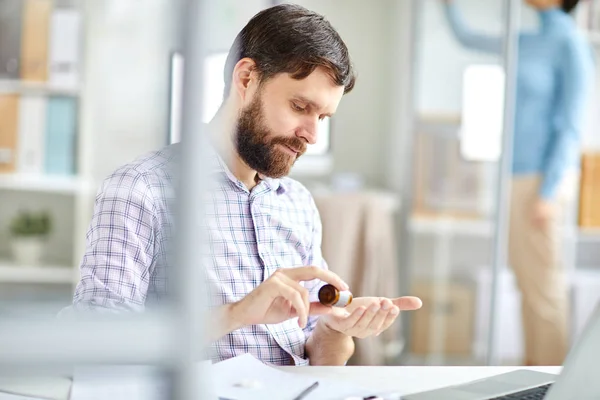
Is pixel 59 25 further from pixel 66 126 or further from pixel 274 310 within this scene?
pixel 274 310

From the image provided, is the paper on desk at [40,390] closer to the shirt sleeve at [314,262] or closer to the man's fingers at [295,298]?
the man's fingers at [295,298]

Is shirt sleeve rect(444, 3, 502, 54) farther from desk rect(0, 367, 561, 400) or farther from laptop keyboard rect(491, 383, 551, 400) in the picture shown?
laptop keyboard rect(491, 383, 551, 400)

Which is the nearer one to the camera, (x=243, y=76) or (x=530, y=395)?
(x=530, y=395)

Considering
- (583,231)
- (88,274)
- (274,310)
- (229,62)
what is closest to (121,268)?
(88,274)

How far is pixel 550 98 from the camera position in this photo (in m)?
3.13

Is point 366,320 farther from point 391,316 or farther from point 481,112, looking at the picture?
point 481,112

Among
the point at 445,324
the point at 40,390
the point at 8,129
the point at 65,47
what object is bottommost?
the point at 445,324

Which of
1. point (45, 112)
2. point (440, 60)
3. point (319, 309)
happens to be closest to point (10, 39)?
point (45, 112)

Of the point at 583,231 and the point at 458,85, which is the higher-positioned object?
the point at 458,85

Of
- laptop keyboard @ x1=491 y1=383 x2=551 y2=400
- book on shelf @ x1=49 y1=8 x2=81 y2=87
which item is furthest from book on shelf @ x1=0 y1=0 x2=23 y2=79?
laptop keyboard @ x1=491 y1=383 x2=551 y2=400

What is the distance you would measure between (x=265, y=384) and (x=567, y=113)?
→ 2306 mm

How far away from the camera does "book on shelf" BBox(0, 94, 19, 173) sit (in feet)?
11.5

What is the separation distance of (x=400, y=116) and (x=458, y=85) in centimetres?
42

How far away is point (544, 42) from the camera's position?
10.2ft
